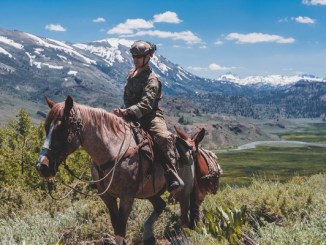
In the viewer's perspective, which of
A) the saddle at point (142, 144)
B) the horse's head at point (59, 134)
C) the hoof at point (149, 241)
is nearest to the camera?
the horse's head at point (59, 134)

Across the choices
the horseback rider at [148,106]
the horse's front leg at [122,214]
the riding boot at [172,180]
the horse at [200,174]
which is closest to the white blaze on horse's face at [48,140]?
the horseback rider at [148,106]

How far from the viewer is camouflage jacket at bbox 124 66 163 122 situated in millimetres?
8258

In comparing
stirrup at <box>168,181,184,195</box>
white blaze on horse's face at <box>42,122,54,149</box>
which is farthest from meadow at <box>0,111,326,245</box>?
white blaze on horse's face at <box>42,122,54,149</box>

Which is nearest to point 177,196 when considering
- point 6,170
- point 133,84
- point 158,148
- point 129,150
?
point 158,148

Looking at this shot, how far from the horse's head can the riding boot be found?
2.26 meters

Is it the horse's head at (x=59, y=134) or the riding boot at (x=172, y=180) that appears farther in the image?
the riding boot at (x=172, y=180)

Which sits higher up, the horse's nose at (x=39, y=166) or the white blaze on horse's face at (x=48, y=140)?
the white blaze on horse's face at (x=48, y=140)

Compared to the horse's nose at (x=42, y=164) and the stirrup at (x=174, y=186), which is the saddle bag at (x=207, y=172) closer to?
the stirrup at (x=174, y=186)

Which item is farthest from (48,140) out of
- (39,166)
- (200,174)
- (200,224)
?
(200,174)

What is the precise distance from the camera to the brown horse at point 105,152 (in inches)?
278

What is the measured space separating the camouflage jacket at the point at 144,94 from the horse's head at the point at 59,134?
1443mm

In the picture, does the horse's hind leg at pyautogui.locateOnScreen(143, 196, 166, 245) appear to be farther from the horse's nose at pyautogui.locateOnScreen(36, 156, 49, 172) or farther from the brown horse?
the horse's nose at pyautogui.locateOnScreen(36, 156, 49, 172)

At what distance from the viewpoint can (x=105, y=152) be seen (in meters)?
7.77

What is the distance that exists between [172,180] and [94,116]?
7.43 ft
